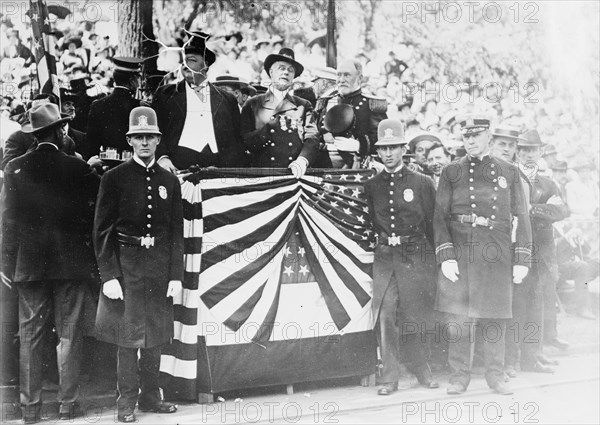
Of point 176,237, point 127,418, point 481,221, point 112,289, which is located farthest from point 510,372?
point 112,289

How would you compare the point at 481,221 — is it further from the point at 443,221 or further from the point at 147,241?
the point at 147,241

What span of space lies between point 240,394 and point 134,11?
13.6 feet

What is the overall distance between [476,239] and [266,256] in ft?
5.73

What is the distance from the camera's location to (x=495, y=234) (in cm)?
559

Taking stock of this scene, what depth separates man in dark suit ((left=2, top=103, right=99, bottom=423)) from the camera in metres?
4.66

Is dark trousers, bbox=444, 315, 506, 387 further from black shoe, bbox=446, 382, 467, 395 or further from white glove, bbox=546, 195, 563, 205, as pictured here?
white glove, bbox=546, 195, 563, 205

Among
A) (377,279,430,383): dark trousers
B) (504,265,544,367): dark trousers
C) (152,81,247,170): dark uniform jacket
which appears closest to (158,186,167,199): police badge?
(152,81,247,170): dark uniform jacket

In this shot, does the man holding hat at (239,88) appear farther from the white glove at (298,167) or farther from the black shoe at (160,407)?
the black shoe at (160,407)

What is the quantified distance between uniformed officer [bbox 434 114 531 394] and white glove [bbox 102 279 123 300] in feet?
8.37

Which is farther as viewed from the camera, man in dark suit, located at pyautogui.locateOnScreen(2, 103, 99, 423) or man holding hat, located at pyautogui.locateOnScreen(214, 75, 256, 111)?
man holding hat, located at pyautogui.locateOnScreen(214, 75, 256, 111)

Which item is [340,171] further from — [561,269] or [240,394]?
[561,269]

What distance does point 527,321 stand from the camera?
6.38 meters

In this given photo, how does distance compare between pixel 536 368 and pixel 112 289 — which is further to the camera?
pixel 536 368

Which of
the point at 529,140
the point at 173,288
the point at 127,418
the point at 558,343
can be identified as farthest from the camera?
the point at 558,343
